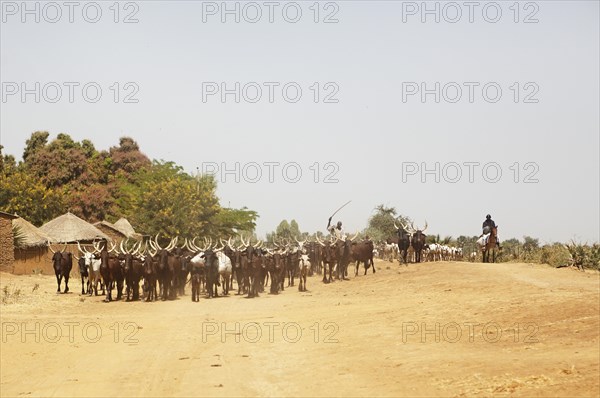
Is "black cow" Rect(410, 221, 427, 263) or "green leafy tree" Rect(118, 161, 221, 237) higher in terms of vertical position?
"green leafy tree" Rect(118, 161, 221, 237)

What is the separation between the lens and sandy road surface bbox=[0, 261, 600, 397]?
40.5 ft

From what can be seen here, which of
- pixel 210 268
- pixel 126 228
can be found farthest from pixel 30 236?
pixel 210 268

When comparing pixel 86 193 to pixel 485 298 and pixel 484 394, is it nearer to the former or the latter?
pixel 485 298

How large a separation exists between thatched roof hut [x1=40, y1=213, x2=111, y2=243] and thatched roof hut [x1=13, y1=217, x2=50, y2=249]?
0.87 meters

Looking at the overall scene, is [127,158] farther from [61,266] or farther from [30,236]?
[61,266]

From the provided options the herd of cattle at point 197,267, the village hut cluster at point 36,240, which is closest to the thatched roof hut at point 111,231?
the village hut cluster at point 36,240

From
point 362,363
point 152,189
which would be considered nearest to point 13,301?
point 362,363

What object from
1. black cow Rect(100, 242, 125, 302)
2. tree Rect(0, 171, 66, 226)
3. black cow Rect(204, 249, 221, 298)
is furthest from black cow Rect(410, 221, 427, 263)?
tree Rect(0, 171, 66, 226)

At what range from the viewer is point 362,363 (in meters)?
14.4

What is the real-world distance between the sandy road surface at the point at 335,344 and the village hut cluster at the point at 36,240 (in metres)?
17.5

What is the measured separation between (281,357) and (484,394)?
16.6 ft

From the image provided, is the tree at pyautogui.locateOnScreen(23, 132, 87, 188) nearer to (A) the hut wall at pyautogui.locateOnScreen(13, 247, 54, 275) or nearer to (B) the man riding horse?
(A) the hut wall at pyautogui.locateOnScreen(13, 247, 54, 275)

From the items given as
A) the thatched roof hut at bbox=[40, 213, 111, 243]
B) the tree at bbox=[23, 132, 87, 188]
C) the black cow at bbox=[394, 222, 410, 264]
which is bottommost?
the black cow at bbox=[394, 222, 410, 264]

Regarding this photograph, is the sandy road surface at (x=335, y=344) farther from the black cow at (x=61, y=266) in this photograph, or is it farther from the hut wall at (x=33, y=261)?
the hut wall at (x=33, y=261)
